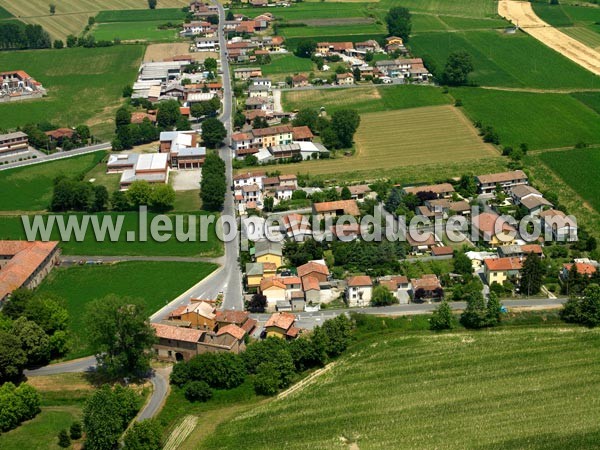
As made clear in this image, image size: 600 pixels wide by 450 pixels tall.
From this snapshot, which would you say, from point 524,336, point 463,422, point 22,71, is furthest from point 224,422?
point 22,71

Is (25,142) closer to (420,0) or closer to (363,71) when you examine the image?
(363,71)

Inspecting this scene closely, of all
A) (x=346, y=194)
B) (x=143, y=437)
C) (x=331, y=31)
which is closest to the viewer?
(x=143, y=437)

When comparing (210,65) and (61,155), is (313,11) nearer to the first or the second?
(210,65)

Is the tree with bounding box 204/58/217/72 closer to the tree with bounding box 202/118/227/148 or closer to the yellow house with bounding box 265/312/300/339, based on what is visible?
the tree with bounding box 202/118/227/148

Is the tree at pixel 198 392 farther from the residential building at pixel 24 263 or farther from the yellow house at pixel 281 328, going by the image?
the residential building at pixel 24 263

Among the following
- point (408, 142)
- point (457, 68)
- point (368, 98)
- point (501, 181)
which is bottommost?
point (501, 181)

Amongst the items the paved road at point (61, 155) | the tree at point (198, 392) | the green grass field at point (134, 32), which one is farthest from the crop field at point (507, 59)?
the tree at point (198, 392)

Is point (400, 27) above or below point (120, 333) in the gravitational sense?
above

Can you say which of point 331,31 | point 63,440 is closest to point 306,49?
point 331,31
